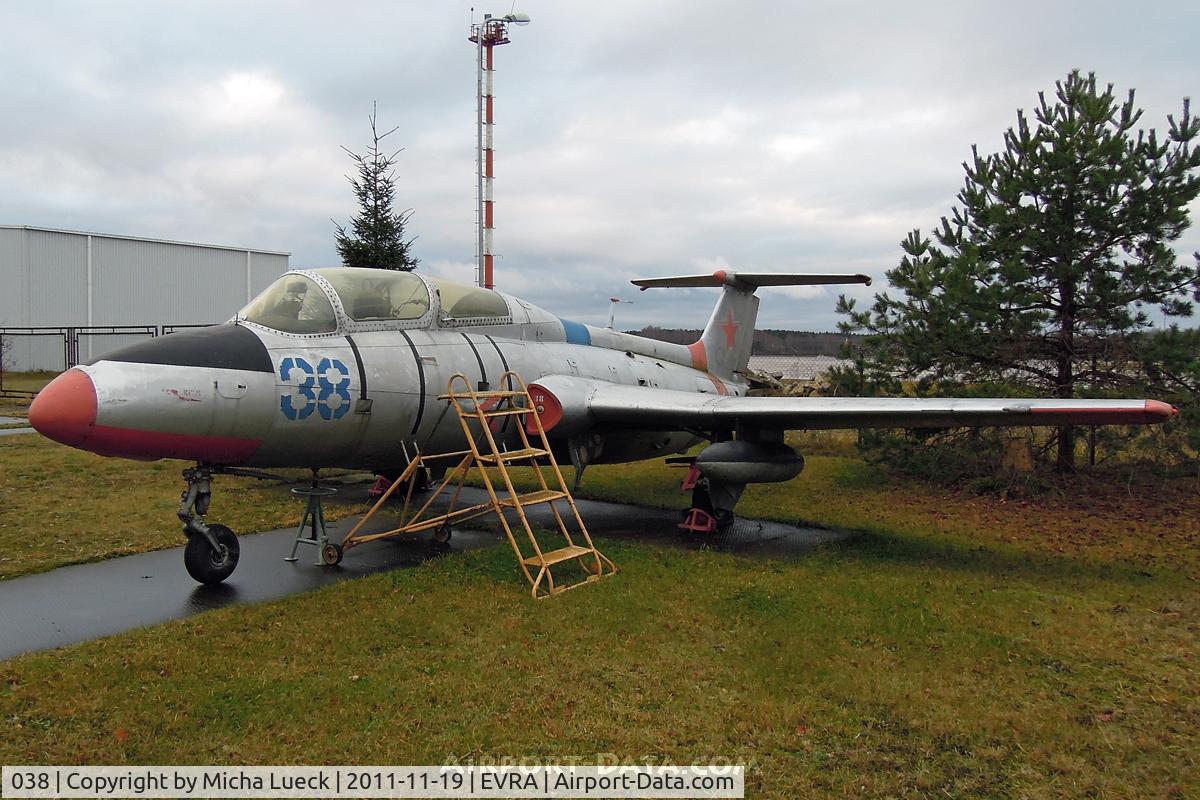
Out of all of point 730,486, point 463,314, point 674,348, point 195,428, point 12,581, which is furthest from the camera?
point 674,348

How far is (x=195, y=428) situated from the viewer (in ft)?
18.4

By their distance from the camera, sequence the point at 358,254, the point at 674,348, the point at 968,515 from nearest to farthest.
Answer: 1. the point at 968,515
2. the point at 674,348
3. the point at 358,254

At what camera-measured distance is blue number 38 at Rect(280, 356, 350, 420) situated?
6172mm

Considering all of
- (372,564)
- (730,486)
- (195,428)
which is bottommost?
(372,564)

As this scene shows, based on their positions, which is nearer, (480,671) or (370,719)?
(370,719)

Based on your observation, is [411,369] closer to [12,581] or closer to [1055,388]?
[12,581]

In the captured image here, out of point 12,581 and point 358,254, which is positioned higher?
point 358,254

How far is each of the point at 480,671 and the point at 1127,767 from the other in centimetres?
338

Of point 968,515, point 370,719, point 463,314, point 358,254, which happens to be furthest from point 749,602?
point 358,254

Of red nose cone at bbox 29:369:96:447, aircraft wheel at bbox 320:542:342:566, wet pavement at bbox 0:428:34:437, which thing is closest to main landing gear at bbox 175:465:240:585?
aircraft wheel at bbox 320:542:342:566

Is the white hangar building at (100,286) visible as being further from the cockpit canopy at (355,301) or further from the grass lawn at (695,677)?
the grass lawn at (695,677)

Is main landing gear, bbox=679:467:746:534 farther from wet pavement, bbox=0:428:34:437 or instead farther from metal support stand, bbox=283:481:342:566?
wet pavement, bbox=0:428:34:437

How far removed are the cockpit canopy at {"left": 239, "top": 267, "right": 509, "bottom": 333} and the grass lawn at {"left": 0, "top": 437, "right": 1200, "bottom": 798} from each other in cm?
236

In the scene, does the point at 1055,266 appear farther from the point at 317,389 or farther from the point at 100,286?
the point at 100,286
